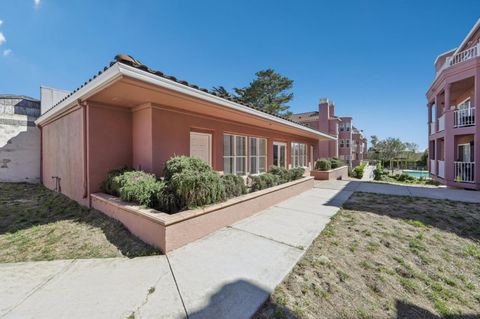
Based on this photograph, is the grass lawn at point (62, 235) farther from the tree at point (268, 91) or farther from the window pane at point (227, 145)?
the tree at point (268, 91)

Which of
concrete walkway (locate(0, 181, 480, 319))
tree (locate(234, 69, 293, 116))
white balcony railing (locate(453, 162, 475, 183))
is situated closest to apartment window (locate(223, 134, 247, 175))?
concrete walkway (locate(0, 181, 480, 319))

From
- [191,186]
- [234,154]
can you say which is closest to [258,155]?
[234,154]

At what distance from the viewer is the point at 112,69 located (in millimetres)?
3689

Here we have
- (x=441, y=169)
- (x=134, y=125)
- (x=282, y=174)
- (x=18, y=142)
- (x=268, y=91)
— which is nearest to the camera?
(x=134, y=125)

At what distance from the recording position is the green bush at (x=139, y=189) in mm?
4321

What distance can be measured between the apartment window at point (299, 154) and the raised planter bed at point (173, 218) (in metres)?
8.21

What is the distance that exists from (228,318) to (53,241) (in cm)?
396

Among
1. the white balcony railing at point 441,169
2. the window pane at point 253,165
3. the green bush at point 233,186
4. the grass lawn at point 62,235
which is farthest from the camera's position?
the white balcony railing at point 441,169

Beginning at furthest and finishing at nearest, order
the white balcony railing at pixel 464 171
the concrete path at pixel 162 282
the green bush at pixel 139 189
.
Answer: the white balcony railing at pixel 464 171 → the green bush at pixel 139 189 → the concrete path at pixel 162 282

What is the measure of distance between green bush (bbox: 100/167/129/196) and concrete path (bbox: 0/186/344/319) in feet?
6.92

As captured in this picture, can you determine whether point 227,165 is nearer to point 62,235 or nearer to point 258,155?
point 258,155

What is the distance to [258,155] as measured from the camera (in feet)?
32.5

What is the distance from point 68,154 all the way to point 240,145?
6238 mm

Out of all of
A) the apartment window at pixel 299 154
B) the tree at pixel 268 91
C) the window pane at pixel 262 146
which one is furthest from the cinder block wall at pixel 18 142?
the tree at pixel 268 91
